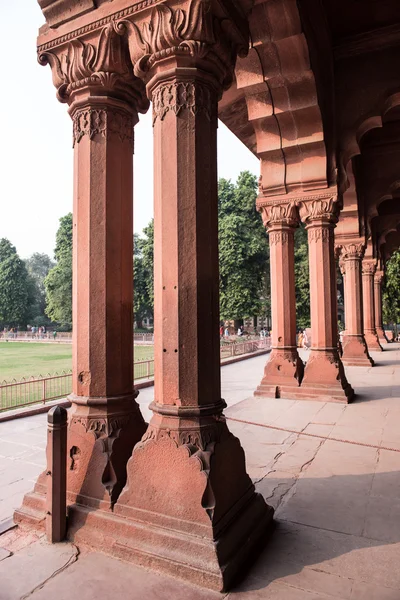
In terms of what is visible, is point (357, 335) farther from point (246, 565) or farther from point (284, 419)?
point (246, 565)

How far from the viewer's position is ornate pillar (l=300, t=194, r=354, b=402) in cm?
787

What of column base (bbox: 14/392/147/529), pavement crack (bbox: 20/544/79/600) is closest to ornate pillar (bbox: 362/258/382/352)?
column base (bbox: 14/392/147/529)

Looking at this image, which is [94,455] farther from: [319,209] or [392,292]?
[392,292]

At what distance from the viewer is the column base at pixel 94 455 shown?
2887 millimetres

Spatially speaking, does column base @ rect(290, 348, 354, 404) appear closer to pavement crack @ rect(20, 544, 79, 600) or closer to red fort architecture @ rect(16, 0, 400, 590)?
red fort architecture @ rect(16, 0, 400, 590)

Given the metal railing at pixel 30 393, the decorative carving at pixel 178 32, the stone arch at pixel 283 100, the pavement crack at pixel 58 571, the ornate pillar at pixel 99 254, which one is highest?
the stone arch at pixel 283 100

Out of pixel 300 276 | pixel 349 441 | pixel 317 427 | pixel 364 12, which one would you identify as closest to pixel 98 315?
pixel 349 441

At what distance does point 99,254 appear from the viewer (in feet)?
10.3

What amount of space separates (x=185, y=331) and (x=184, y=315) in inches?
4.2

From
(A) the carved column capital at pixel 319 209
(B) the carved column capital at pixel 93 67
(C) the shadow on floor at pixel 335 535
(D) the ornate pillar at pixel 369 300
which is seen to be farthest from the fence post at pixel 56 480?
(D) the ornate pillar at pixel 369 300

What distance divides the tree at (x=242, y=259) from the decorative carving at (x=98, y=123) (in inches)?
1305

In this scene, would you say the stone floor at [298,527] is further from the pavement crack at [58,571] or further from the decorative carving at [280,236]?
the decorative carving at [280,236]

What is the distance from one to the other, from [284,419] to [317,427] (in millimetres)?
652

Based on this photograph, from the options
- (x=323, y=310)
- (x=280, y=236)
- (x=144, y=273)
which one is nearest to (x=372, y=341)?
(x=323, y=310)
